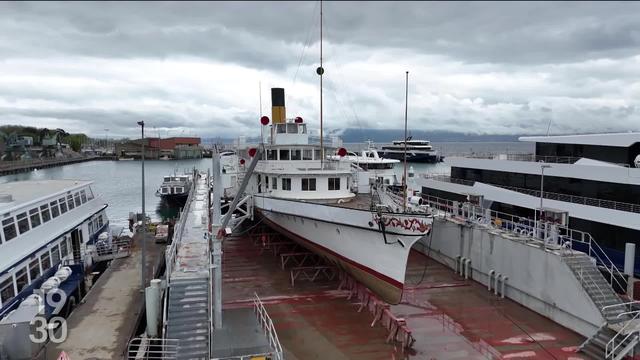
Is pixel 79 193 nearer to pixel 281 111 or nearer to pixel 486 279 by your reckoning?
pixel 281 111

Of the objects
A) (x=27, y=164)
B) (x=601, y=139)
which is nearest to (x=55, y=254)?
(x=601, y=139)

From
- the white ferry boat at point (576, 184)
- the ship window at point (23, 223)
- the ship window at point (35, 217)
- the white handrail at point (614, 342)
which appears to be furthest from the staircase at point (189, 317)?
the white ferry boat at point (576, 184)

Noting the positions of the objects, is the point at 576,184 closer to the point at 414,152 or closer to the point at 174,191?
the point at 174,191

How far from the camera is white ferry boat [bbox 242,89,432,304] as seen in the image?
54.4ft

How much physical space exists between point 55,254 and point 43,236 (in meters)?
1.37

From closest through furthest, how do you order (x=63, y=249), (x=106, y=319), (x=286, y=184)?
(x=106, y=319), (x=63, y=249), (x=286, y=184)

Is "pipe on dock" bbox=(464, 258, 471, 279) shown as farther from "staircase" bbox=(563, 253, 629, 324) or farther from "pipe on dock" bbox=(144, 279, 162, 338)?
"pipe on dock" bbox=(144, 279, 162, 338)

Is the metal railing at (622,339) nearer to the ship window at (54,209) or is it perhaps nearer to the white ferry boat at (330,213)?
the white ferry boat at (330,213)

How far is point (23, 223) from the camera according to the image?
18672mm

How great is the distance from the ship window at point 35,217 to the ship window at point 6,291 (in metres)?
3.76

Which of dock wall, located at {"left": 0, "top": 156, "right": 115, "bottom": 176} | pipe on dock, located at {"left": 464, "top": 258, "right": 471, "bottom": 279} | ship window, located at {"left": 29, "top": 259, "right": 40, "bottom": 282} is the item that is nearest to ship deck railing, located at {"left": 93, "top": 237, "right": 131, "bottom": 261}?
ship window, located at {"left": 29, "top": 259, "right": 40, "bottom": 282}

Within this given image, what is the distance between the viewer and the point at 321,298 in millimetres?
19484

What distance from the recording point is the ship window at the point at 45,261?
64.2ft

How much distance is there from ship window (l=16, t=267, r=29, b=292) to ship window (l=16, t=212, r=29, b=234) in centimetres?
173
